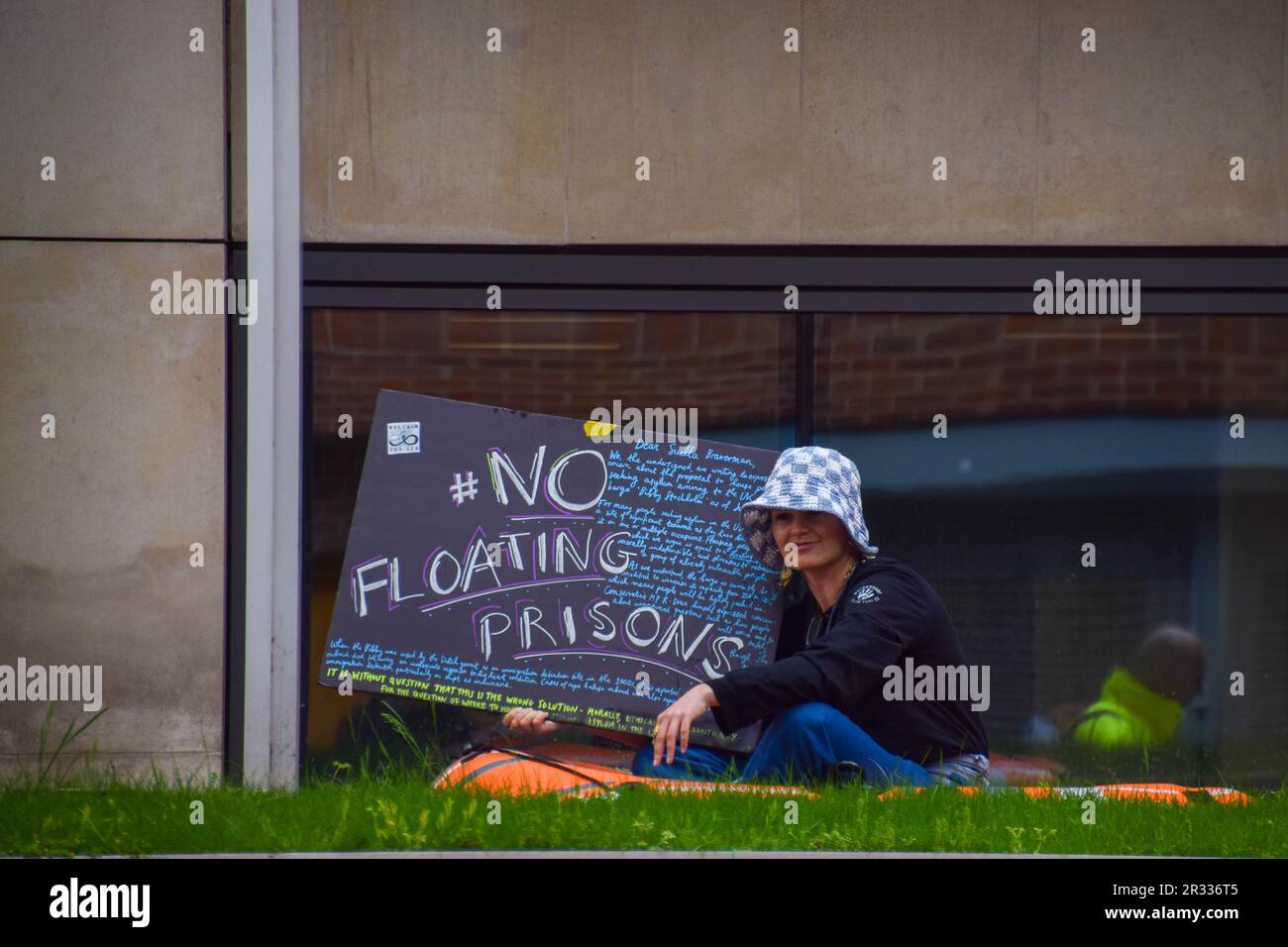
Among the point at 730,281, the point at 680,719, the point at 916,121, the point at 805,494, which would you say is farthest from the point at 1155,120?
the point at 680,719

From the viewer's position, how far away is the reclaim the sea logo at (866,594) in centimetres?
562

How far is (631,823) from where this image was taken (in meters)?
4.68

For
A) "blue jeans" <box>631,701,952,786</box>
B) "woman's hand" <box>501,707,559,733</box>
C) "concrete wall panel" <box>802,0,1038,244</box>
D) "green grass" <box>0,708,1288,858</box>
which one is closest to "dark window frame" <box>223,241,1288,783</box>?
"concrete wall panel" <box>802,0,1038,244</box>

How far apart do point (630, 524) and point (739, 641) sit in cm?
73

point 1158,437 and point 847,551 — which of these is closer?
point 847,551

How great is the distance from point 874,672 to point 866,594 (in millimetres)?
330

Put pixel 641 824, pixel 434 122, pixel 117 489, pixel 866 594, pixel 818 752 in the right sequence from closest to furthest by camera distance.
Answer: pixel 641 824
pixel 818 752
pixel 866 594
pixel 117 489
pixel 434 122

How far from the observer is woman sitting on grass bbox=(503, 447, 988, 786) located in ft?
17.6

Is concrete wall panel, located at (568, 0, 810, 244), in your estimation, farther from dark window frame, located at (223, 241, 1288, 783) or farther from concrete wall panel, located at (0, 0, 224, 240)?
concrete wall panel, located at (0, 0, 224, 240)

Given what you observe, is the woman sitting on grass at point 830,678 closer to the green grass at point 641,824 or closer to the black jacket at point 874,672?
the black jacket at point 874,672

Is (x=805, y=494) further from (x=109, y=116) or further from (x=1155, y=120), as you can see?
(x=109, y=116)

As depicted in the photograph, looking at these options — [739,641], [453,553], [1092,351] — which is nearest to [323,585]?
[453,553]

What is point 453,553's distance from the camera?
6.30 meters
